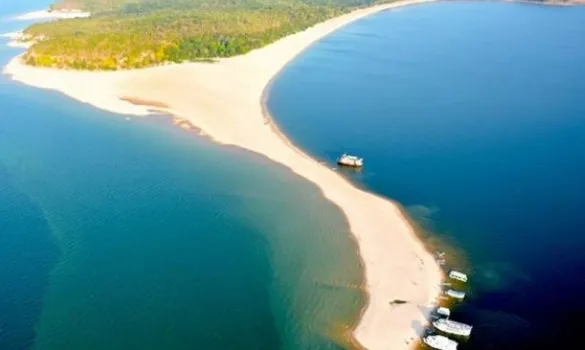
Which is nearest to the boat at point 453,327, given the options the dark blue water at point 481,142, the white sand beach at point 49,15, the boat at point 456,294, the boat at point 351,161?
the dark blue water at point 481,142

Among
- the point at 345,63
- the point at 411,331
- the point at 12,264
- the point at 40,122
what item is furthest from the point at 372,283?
the point at 345,63

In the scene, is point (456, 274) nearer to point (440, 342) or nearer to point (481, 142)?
point (440, 342)

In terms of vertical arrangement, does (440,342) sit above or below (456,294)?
below

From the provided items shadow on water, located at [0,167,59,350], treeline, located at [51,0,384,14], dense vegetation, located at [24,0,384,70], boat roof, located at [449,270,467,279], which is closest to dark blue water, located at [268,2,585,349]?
boat roof, located at [449,270,467,279]

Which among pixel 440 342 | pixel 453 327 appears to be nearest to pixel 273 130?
pixel 453 327

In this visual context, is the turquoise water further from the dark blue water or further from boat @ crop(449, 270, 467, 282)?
the dark blue water

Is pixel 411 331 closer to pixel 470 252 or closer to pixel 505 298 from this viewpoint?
pixel 505 298
